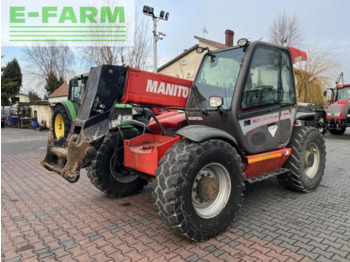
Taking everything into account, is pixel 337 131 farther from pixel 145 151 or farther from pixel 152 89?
pixel 152 89

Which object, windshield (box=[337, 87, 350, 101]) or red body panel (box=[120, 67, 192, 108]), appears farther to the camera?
windshield (box=[337, 87, 350, 101])

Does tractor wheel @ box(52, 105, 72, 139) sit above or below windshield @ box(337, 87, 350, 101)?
below

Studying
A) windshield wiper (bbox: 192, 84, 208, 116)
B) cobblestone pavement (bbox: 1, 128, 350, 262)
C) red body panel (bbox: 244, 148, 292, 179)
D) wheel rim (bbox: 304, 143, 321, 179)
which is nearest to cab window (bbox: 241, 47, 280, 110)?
windshield wiper (bbox: 192, 84, 208, 116)

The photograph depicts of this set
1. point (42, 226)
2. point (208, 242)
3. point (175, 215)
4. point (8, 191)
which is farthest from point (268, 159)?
point (8, 191)

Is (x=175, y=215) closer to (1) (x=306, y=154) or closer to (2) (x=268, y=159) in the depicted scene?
(2) (x=268, y=159)

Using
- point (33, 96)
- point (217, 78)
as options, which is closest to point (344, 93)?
point (217, 78)

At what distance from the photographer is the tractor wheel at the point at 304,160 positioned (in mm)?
4441

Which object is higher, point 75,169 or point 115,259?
Result: point 75,169

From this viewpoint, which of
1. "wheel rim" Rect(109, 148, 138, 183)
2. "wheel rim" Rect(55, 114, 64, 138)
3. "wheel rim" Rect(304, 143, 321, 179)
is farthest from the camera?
"wheel rim" Rect(55, 114, 64, 138)

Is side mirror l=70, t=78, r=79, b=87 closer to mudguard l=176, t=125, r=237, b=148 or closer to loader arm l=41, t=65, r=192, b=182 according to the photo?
loader arm l=41, t=65, r=192, b=182

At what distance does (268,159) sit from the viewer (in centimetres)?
397

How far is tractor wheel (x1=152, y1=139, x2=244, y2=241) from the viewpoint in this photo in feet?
9.36

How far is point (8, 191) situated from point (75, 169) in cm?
287

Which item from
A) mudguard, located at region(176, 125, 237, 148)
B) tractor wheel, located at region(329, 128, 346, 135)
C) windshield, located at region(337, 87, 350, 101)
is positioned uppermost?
windshield, located at region(337, 87, 350, 101)
